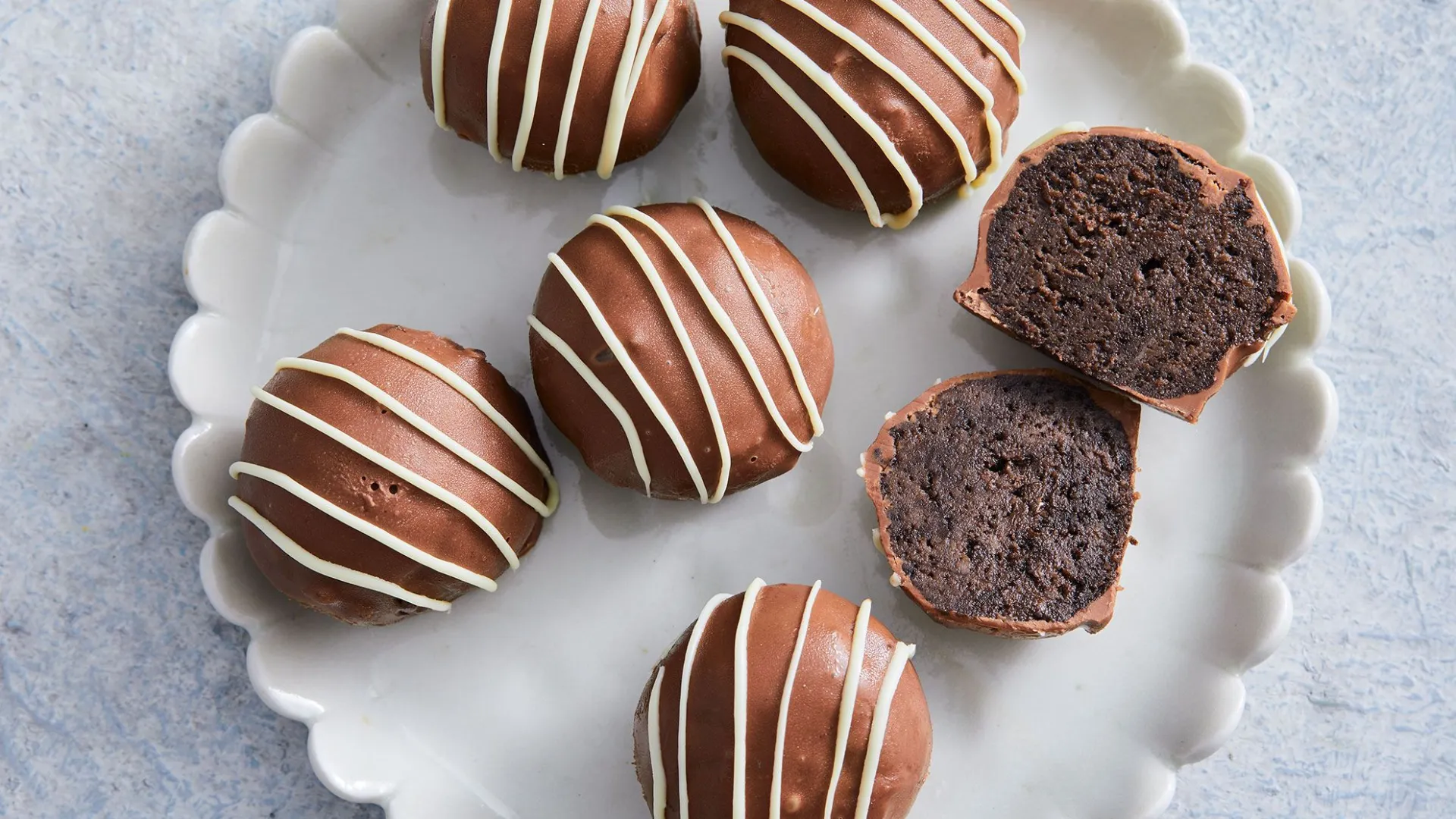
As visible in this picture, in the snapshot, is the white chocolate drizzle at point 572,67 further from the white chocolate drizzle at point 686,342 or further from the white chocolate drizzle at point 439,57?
the white chocolate drizzle at point 686,342

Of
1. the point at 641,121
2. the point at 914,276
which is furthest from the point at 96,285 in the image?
the point at 914,276

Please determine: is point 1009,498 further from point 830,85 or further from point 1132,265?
point 830,85

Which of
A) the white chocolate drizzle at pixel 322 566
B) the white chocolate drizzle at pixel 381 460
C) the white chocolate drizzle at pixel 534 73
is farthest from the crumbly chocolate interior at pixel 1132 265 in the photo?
the white chocolate drizzle at pixel 322 566

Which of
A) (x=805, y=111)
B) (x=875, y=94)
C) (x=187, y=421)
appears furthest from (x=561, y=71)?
(x=187, y=421)

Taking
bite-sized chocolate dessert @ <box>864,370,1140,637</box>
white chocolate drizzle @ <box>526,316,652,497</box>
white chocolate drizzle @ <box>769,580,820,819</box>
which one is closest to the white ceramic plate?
bite-sized chocolate dessert @ <box>864,370,1140,637</box>

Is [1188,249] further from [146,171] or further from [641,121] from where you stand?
[146,171]

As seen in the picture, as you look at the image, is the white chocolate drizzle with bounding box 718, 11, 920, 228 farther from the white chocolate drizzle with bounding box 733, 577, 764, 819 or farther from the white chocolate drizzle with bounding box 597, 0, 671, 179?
the white chocolate drizzle with bounding box 733, 577, 764, 819
